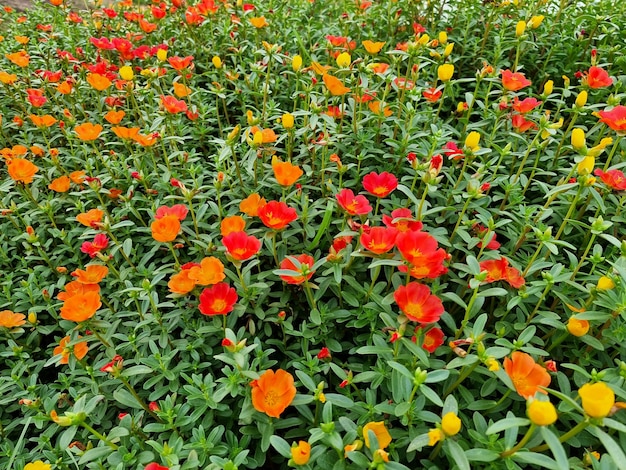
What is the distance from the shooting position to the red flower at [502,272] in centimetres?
147

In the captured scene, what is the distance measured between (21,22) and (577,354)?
4.16 meters

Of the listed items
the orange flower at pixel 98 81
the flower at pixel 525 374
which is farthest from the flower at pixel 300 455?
the orange flower at pixel 98 81

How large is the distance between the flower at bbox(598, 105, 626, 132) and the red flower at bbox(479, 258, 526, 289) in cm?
65

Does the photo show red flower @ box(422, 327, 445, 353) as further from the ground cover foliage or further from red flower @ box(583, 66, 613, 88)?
red flower @ box(583, 66, 613, 88)

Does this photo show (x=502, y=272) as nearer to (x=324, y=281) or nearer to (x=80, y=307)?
(x=324, y=281)

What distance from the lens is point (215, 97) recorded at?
2.73 meters

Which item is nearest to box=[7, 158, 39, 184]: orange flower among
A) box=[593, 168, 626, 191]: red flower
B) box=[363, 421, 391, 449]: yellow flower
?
box=[363, 421, 391, 449]: yellow flower

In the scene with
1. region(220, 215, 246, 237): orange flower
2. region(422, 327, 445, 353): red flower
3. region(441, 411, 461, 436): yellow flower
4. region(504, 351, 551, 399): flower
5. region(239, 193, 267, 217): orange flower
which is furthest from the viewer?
region(239, 193, 267, 217): orange flower

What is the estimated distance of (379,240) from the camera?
1418mm

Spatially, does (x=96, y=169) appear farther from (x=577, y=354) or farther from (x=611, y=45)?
(x=611, y=45)

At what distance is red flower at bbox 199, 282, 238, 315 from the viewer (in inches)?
56.3

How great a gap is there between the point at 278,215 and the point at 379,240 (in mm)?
370

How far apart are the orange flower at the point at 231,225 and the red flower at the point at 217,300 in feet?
0.72

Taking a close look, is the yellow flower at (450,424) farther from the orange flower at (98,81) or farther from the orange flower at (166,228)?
the orange flower at (98,81)
